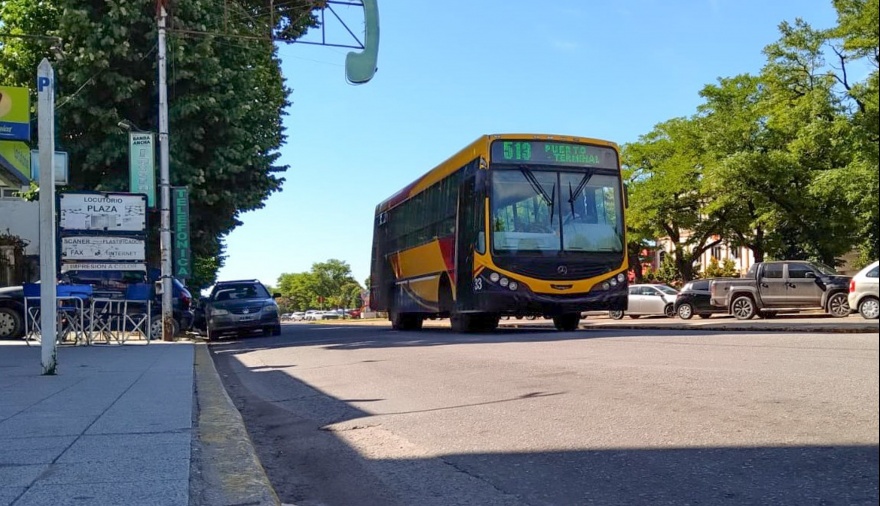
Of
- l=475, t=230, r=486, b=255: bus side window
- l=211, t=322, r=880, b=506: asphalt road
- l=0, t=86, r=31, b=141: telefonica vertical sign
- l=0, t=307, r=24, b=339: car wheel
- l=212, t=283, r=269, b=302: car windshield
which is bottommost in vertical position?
l=211, t=322, r=880, b=506: asphalt road

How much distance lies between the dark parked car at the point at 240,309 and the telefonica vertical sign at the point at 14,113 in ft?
21.0

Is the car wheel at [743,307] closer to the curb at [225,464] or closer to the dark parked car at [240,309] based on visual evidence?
the dark parked car at [240,309]

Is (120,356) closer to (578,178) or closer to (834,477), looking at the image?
(578,178)

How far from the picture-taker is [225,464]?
4.75m

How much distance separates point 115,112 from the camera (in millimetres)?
20859

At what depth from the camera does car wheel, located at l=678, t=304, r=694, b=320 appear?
28719 mm

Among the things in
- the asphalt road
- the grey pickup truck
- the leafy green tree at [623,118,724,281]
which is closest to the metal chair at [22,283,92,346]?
the asphalt road

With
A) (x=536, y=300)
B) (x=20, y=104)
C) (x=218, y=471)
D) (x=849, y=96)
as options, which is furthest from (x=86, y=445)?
(x=20, y=104)

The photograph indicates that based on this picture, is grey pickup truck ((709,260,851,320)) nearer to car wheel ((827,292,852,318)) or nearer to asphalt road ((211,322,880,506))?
car wheel ((827,292,852,318))

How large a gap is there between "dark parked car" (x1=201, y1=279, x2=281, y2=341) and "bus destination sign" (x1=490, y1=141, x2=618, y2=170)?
9.29m

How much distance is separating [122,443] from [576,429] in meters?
3.19

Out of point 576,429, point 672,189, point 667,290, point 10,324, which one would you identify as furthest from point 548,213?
point 672,189

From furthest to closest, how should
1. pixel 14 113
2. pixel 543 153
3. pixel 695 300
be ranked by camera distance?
1. pixel 695 300
2. pixel 14 113
3. pixel 543 153

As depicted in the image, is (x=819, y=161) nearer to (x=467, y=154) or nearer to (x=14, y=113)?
(x=467, y=154)
